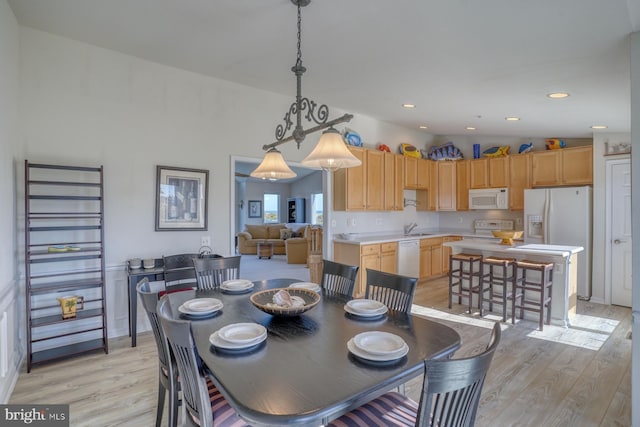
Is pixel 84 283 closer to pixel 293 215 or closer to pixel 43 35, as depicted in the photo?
pixel 43 35

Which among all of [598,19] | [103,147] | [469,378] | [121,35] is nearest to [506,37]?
[598,19]

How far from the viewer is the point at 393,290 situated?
2209 millimetres

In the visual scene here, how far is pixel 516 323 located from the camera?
12.9 ft

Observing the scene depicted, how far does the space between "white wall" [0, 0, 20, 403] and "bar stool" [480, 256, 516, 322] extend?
468 centimetres

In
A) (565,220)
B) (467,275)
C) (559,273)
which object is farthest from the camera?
(565,220)

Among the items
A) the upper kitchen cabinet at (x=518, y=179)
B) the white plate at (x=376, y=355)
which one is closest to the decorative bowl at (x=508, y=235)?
the upper kitchen cabinet at (x=518, y=179)

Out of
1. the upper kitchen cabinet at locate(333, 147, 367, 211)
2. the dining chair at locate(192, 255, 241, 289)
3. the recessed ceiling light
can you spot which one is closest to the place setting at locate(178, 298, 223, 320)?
the dining chair at locate(192, 255, 241, 289)

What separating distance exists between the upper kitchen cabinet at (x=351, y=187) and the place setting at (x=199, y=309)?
3231 mm

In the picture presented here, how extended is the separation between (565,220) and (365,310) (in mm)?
4562

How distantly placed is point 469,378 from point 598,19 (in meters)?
2.42

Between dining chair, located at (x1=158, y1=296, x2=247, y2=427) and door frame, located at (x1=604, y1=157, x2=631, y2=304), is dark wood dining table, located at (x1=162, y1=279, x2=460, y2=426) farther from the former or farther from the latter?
door frame, located at (x1=604, y1=157, x2=631, y2=304)

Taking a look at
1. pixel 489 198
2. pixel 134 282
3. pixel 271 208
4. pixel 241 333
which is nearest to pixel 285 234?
pixel 271 208

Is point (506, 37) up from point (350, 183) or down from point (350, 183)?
up

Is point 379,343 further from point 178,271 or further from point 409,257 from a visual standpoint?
point 409,257
